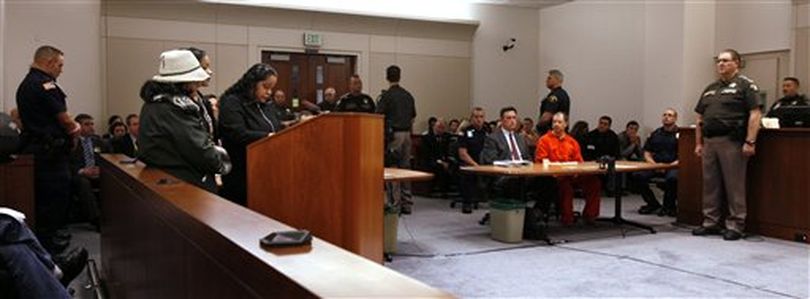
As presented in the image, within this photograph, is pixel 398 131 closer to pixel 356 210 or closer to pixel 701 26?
pixel 356 210

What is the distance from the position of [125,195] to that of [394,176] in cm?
193

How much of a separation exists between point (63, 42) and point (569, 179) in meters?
6.33

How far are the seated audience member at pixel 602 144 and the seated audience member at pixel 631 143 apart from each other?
19cm

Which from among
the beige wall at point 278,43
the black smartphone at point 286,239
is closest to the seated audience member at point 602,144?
the beige wall at point 278,43

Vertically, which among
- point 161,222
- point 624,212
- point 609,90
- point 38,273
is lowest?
point 624,212

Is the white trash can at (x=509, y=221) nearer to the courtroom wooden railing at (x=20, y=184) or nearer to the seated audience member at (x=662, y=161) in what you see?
the seated audience member at (x=662, y=161)

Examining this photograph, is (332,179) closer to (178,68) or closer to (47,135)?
(178,68)

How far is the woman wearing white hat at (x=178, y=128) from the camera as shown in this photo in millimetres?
3123

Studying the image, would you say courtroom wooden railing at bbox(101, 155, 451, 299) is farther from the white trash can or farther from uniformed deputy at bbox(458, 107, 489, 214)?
uniformed deputy at bbox(458, 107, 489, 214)

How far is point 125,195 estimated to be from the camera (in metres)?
3.26

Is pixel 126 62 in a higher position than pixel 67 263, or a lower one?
higher

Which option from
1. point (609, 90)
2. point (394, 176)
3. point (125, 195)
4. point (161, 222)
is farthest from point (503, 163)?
point (609, 90)

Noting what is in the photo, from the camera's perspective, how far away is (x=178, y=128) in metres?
3.11

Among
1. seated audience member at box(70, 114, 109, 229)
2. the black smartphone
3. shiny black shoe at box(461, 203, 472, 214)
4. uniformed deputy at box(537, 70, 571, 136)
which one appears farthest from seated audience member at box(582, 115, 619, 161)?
the black smartphone
